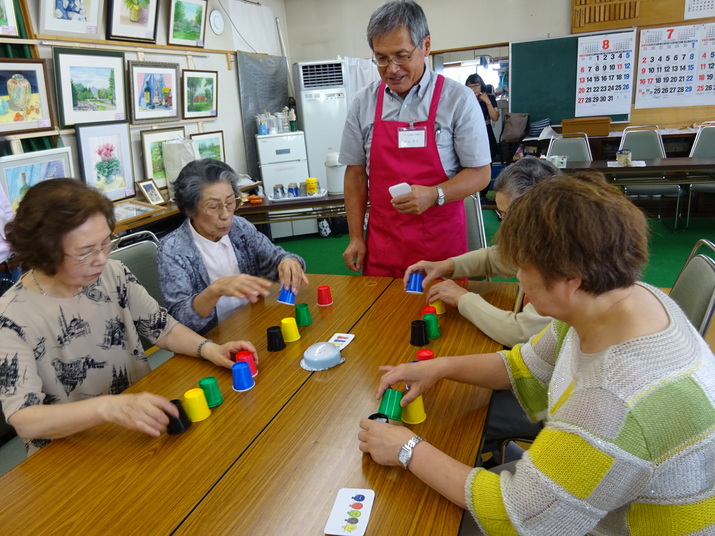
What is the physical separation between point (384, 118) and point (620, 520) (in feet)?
6.23

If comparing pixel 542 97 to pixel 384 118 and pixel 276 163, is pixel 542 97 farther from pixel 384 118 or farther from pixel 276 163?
pixel 384 118

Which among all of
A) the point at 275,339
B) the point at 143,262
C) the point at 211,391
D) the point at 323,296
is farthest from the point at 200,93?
the point at 211,391

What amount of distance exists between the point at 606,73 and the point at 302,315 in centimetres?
627

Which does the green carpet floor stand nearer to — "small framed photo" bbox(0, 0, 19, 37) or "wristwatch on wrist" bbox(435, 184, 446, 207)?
"wristwatch on wrist" bbox(435, 184, 446, 207)

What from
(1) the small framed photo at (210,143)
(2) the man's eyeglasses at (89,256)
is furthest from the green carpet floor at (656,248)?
(2) the man's eyeglasses at (89,256)

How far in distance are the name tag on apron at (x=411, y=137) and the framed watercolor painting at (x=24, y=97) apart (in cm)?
261

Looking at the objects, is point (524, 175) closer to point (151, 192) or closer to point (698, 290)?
point (698, 290)

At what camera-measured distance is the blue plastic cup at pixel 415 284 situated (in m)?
2.07

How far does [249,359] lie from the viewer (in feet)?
4.96

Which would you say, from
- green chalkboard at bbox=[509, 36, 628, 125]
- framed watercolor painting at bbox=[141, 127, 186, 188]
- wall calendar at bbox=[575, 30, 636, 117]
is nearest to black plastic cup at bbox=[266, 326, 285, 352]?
framed watercolor painting at bbox=[141, 127, 186, 188]

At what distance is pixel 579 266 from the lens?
869 millimetres

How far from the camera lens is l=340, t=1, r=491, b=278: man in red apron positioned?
2172 millimetres

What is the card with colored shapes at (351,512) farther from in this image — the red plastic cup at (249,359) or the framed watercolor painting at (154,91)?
the framed watercolor painting at (154,91)

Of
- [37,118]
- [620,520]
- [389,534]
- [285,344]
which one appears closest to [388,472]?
[389,534]
